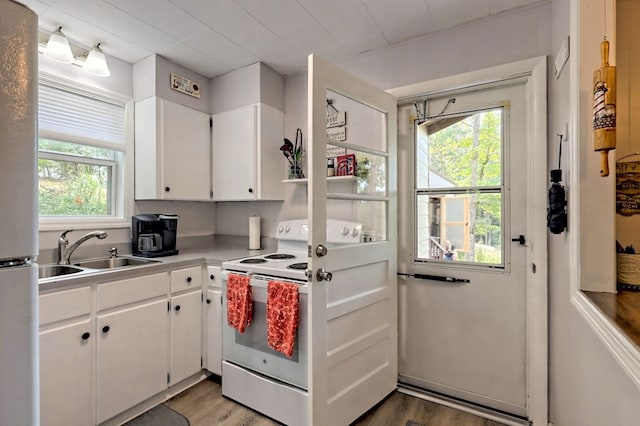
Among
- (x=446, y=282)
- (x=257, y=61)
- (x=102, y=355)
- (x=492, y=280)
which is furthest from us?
(x=257, y=61)

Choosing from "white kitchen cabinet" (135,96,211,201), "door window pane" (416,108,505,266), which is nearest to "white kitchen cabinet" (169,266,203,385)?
"white kitchen cabinet" (135,96,211,201)

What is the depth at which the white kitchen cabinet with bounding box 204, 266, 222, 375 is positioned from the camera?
2.22 meters

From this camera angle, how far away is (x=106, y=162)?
2.46m

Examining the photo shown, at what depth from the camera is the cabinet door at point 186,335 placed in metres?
2.13

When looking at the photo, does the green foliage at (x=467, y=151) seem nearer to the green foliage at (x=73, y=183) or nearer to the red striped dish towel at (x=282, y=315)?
the red striped dish towel at (x=282, y=315)

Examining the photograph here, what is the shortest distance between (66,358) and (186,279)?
76 cm

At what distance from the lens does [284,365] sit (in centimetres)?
184

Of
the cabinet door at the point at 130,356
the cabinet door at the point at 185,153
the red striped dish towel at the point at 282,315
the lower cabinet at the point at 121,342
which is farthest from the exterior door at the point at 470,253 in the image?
the cabinet door at the point at 185,153

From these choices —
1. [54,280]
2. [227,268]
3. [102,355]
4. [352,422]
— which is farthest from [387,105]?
[102,355]

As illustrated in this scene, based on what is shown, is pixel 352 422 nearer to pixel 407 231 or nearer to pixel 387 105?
pixel 407 231

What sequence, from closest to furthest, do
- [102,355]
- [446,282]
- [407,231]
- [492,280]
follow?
1. [102,355]
2. [492,280]
3. [446,282]
4. [407,231]

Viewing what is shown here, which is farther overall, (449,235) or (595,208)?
(449,235)

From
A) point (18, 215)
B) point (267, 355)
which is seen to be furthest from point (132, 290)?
point (18, 215)

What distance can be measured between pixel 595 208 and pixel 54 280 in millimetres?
2312
